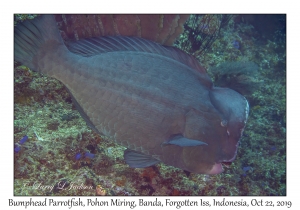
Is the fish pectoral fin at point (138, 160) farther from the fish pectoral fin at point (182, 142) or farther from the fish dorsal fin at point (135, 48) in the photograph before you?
the fish dorsal fin at point (135, 48)

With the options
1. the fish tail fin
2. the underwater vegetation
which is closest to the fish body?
the fish tail fin

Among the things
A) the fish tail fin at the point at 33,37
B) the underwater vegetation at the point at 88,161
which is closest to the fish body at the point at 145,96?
the fish tail fin at the point at 33,37

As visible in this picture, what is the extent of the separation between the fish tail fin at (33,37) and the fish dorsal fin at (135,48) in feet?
1.13

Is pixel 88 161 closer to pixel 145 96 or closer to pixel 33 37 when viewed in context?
pixel 145 96

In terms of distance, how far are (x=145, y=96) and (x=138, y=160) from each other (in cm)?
64

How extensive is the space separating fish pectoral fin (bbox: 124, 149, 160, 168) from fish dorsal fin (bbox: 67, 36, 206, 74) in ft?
3.36

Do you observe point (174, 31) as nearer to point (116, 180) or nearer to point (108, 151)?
point (108, 151)

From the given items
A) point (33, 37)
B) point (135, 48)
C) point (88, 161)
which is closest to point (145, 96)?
point (135, 48)

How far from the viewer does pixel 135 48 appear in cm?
247

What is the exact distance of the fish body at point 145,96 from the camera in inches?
90.5

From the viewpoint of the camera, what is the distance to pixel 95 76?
2379 mm

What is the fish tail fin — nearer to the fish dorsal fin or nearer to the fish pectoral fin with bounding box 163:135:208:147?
the fish dorsal fin
